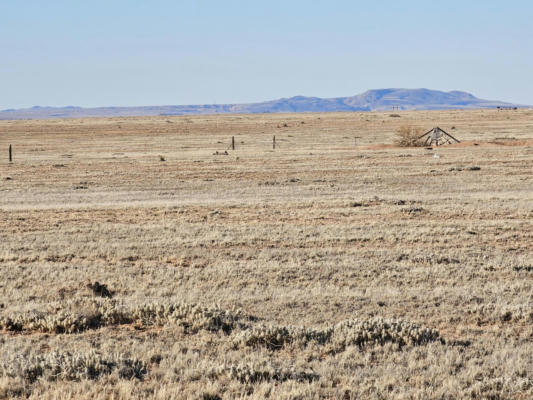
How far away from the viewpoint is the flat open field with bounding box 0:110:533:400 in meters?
6.68

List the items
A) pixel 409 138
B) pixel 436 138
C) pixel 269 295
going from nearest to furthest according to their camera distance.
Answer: pixel 269 295 < pixel 409 138 < pixel 436 138

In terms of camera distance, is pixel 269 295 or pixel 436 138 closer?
pixel 269 295

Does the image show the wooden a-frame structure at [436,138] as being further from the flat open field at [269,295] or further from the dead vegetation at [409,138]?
the flat open field at [269,295]

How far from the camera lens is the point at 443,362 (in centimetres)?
720

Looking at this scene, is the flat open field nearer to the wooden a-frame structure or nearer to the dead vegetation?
the dead vegetation

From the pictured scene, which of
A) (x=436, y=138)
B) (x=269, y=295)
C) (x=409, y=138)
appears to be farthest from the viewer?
(x=436, y=138)

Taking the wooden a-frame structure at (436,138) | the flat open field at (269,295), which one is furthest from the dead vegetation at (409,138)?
the flat open field at (269,295)

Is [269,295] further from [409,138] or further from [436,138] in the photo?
[436,138]

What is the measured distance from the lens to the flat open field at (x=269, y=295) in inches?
263

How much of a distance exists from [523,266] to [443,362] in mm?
5310

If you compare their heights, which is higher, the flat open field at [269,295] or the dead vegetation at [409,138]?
the dead vegetation at [409,138]

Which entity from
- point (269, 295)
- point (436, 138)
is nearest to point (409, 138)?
point (436, 138)

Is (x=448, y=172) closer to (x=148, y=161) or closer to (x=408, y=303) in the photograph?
(x=148, y=161)

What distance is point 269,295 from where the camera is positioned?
10102mm
